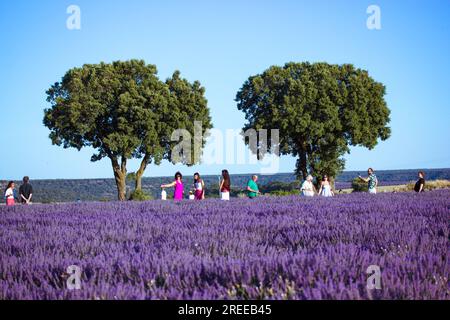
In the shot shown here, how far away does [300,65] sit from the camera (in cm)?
4441

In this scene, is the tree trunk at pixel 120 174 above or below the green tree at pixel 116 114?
below

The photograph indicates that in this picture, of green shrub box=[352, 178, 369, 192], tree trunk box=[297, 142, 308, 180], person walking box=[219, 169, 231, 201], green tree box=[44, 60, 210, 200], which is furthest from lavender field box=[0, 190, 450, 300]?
green shrub box=[352, 178, 369, 192]

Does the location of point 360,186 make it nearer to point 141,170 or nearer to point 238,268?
point 141,170

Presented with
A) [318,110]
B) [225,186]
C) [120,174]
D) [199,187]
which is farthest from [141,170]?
[225,186]

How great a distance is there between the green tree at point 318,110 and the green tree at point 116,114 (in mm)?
7872

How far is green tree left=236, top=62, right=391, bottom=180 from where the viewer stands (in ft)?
134

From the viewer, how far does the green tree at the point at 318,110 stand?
4081 cm

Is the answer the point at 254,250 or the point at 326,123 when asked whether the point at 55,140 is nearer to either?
the point at 326,123

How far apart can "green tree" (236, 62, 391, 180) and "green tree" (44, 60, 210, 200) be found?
7.87 m

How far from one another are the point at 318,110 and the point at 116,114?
18869mm

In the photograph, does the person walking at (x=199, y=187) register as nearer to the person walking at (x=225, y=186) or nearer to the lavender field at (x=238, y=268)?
the person walking at (x=225, y=186)

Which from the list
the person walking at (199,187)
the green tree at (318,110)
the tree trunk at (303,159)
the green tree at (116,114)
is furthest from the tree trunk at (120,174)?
the person walking at (199,187)
